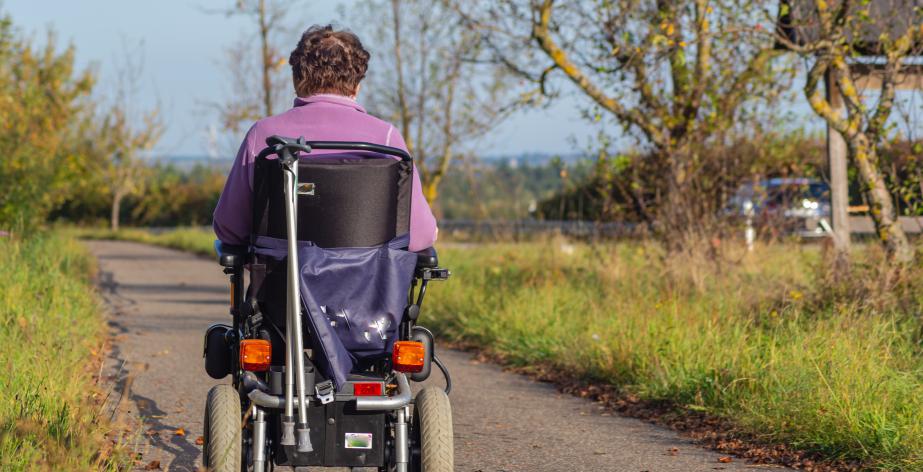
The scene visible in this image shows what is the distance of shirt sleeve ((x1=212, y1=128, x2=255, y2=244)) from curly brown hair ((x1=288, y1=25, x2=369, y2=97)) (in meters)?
0.31

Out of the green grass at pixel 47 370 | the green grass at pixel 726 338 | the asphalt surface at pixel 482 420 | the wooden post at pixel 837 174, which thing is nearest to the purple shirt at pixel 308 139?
the asphalt surface at pixel 482 420

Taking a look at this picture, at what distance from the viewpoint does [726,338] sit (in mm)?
7742

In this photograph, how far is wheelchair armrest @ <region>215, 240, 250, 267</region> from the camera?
421cm

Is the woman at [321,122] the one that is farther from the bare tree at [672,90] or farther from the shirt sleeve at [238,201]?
the bare tree at [672,90]

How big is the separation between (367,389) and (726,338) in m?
4.27

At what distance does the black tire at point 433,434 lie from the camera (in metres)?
4.01

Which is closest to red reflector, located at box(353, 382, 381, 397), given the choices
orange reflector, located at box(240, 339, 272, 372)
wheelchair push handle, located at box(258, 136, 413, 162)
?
orange reflector, located at box(240, 339, 272, 372)

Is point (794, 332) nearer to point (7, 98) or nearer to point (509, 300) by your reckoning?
point (509, 300)

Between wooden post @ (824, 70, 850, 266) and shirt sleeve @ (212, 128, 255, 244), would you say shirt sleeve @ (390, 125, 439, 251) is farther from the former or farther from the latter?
wooden post @ (824, 70, 850, 266)

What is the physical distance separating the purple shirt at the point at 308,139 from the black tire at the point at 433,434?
0.57 m

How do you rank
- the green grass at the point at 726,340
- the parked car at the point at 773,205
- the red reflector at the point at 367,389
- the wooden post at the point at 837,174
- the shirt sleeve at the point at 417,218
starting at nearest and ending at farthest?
the red reflector at the point at 367,389 < the shirt sleeve at the point at 417,218 < the green grass at the point at 726,340 < the wooden post at the point at 837,174 < the parked car at the point at 773,205

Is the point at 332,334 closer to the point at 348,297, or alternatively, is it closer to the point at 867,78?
the point at 348,297

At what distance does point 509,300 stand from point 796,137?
3899 mm

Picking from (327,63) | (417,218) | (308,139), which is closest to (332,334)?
(417,218)
